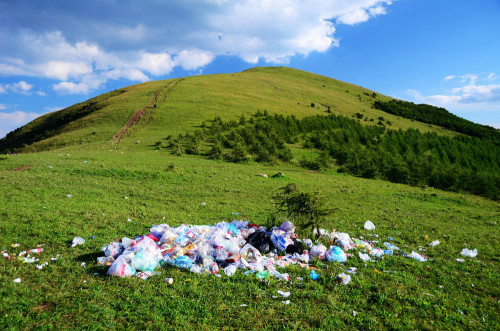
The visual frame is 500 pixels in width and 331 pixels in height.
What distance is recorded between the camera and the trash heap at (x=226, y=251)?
6.09 meters

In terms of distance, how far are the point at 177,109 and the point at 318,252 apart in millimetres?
46744

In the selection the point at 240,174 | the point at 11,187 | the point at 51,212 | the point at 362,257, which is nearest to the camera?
the point at 362,257

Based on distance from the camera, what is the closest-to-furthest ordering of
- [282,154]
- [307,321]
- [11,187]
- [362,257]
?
[307,321]
[362,257]
[11,187]
[282,154]

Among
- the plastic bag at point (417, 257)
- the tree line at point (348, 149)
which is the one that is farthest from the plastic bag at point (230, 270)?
the tree line at point (348, 149)

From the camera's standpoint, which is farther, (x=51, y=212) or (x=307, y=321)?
(x=51, y=212)

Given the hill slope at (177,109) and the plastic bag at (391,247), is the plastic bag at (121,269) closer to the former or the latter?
the plastic bag at (391,247)

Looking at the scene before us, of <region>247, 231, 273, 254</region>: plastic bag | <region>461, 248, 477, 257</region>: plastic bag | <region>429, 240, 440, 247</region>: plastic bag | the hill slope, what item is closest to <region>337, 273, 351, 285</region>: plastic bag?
<region>247, 231, 273, 254</region>: plastic bag

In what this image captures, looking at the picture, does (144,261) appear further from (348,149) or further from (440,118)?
(440,118)

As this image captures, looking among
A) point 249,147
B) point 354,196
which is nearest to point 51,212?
point 354,196

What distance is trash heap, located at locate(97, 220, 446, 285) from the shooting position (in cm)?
609

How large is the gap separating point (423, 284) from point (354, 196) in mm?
12188

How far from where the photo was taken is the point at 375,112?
242ft

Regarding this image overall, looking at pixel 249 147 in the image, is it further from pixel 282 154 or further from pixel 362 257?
pixel 362 257

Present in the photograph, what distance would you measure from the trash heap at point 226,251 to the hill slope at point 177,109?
100ft
